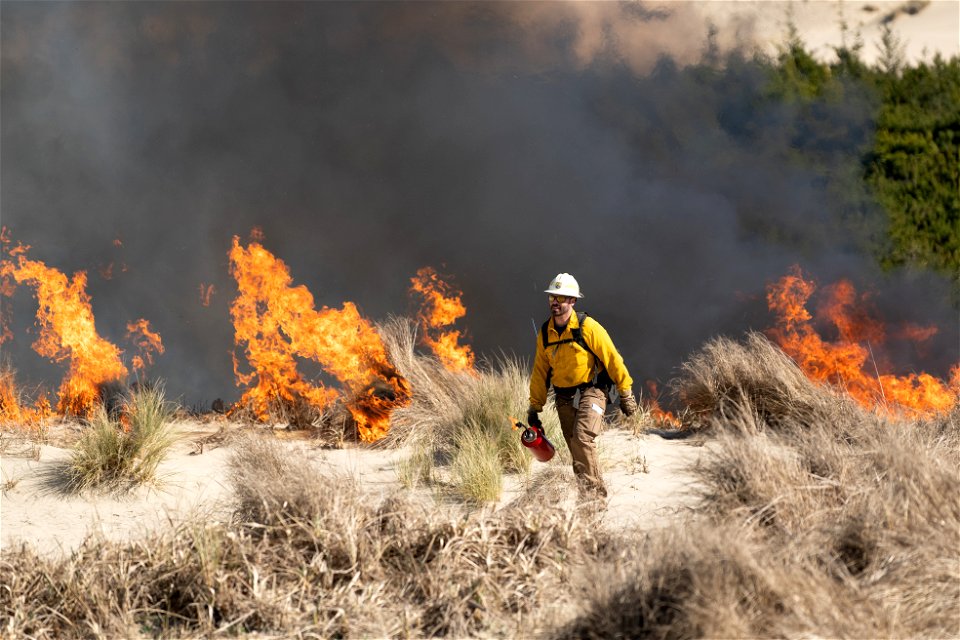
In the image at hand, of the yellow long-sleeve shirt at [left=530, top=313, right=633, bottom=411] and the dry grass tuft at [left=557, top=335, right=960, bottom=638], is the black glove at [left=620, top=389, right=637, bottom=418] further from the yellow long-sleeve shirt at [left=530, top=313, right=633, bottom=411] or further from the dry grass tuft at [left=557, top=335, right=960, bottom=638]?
the dry grass tuft at [left=557, top=335, right=960, bottom=638]

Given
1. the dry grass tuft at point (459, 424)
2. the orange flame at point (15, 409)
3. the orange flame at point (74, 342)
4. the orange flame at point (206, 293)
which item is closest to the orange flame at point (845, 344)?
the dry grass tuft at point (459, 424)

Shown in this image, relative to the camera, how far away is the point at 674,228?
519 inches

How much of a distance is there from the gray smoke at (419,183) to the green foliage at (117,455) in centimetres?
544

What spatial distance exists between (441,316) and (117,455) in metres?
4.80

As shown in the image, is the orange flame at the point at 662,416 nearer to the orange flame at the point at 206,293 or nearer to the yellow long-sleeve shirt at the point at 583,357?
the yellow long-sleeve shirt at the point at 583,357

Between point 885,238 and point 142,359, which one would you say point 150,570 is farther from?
point 885,238

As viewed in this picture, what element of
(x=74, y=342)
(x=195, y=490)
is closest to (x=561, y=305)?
(x=195, y=490)

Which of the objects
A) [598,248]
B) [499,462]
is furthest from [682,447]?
[598,248]

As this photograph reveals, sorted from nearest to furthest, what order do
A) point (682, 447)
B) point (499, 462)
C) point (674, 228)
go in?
point (499, 462) → point (682, 447) → point (674, 228)

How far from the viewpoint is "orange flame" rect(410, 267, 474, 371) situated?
877 centimetres

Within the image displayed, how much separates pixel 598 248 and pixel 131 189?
679 cm

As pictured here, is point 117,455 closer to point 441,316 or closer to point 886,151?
point 441,316

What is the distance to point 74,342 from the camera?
29.4ft

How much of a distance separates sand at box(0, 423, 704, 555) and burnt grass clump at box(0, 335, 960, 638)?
0.39m
